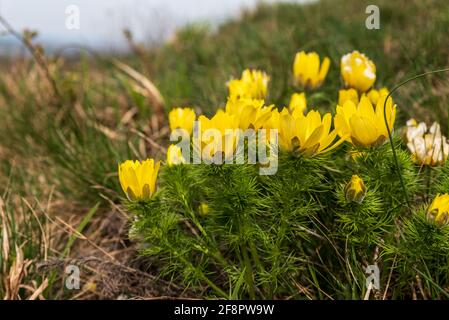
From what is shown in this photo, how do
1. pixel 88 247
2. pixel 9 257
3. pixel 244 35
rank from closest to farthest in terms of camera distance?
pixel 9 257
pixel 88 247
pixel 244 35

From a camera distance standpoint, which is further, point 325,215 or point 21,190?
point 21,190

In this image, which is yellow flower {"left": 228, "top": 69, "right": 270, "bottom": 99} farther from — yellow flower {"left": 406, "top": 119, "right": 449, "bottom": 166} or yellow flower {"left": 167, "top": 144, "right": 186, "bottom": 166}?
yellow flower {"left": 406, "top": 119, "right": 449, "bottom": 166}

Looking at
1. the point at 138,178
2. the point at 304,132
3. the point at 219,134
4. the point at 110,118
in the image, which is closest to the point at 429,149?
the point at 304,132

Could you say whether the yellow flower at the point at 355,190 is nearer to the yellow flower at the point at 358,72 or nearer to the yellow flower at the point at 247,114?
the yellow flower at the point at 247,114

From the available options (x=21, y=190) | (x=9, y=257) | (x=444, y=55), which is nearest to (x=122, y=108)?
(x=21, y=190)

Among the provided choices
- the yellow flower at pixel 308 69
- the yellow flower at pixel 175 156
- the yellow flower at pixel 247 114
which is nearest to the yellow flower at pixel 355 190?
the yellow flower at pixel 247 114

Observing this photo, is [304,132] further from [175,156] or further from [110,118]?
[110,118]
